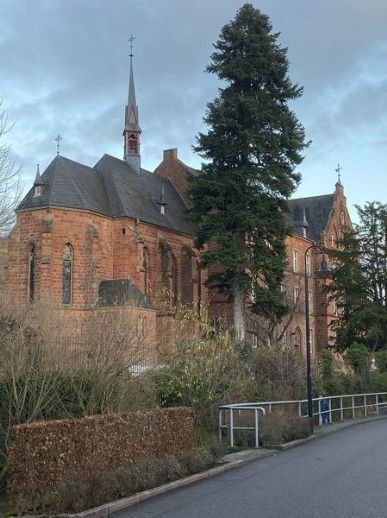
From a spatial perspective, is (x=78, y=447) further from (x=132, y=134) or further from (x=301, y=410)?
(x=132, y=134)

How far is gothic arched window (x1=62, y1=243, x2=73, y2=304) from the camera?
41.8 m

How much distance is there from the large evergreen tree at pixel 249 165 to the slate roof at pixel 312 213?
Result: 95.0 ft

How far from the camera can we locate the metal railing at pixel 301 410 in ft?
58.0

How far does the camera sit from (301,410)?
933 inches

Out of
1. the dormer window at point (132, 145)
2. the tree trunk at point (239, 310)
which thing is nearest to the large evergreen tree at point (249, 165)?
the tree trunk at point (239, 310)

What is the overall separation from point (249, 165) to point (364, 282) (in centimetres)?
1280

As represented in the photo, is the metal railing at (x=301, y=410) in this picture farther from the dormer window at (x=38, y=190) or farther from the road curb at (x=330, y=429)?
the dormer window at (x=38, y=190)

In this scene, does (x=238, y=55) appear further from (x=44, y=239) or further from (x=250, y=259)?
(x=44, y=239)

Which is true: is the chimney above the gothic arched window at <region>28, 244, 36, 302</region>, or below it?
above

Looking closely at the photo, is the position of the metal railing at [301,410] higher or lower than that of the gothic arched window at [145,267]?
lower

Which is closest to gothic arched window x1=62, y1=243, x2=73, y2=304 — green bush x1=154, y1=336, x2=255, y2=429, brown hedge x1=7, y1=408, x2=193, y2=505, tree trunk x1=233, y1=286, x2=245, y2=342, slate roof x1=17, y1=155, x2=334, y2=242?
slate roof x1=17, y1=155, x2=334, y2=242

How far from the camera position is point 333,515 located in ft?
29.5

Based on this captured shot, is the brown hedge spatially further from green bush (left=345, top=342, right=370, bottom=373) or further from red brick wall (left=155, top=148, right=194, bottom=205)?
red brick wall (left=155, top=148, right=194, bottom=205)

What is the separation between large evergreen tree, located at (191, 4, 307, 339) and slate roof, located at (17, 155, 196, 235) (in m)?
5.12
